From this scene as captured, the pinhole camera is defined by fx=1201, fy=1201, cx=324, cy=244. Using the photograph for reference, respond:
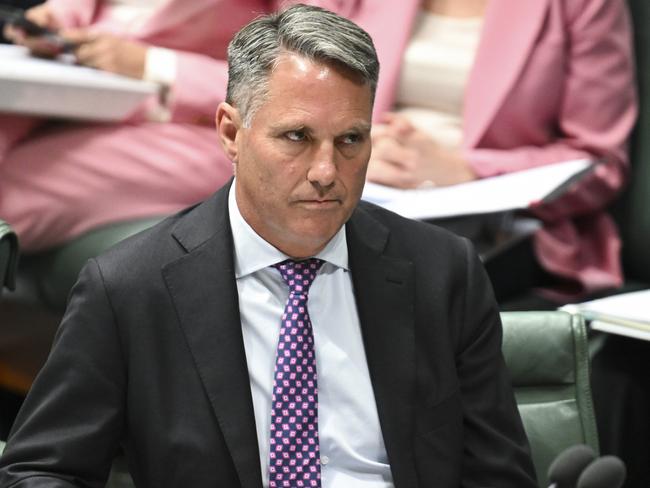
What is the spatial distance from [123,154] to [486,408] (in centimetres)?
121

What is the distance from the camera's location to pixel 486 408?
1.70m

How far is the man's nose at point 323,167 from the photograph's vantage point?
1544 mm

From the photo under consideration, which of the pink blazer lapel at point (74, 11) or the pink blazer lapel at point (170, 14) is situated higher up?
the pink blazer lapel at point (170, 14)

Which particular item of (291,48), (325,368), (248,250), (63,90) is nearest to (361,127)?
(291,48)

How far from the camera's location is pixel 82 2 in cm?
289

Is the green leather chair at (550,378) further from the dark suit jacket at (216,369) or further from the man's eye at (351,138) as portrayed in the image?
the man's eye at (351,138)

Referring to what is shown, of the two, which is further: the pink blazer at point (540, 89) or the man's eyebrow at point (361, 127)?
the pink blazer at point (540, 89)

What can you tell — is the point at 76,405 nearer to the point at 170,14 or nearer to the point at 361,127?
the point at 361,127

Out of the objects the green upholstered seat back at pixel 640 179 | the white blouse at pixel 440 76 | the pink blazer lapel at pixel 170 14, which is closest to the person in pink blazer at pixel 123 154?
the pink blazer lapel at pixel 170 14

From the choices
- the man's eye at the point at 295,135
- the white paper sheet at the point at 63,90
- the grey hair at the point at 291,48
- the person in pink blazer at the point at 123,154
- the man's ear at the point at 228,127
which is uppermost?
the grey hair at the point at 291,48

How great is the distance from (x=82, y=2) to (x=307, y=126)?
4.98ft

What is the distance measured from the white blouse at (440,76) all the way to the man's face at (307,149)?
3.79 ft

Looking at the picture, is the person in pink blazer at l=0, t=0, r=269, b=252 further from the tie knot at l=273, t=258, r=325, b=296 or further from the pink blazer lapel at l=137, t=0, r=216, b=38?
the tie knot at l=273, t=258, r=325, b=296

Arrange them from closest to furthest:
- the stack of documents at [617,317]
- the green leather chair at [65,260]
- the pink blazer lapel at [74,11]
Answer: the stack of documents at [617,317], the green leather chair at [65,260], the pink blazer lapel at [74,11]
